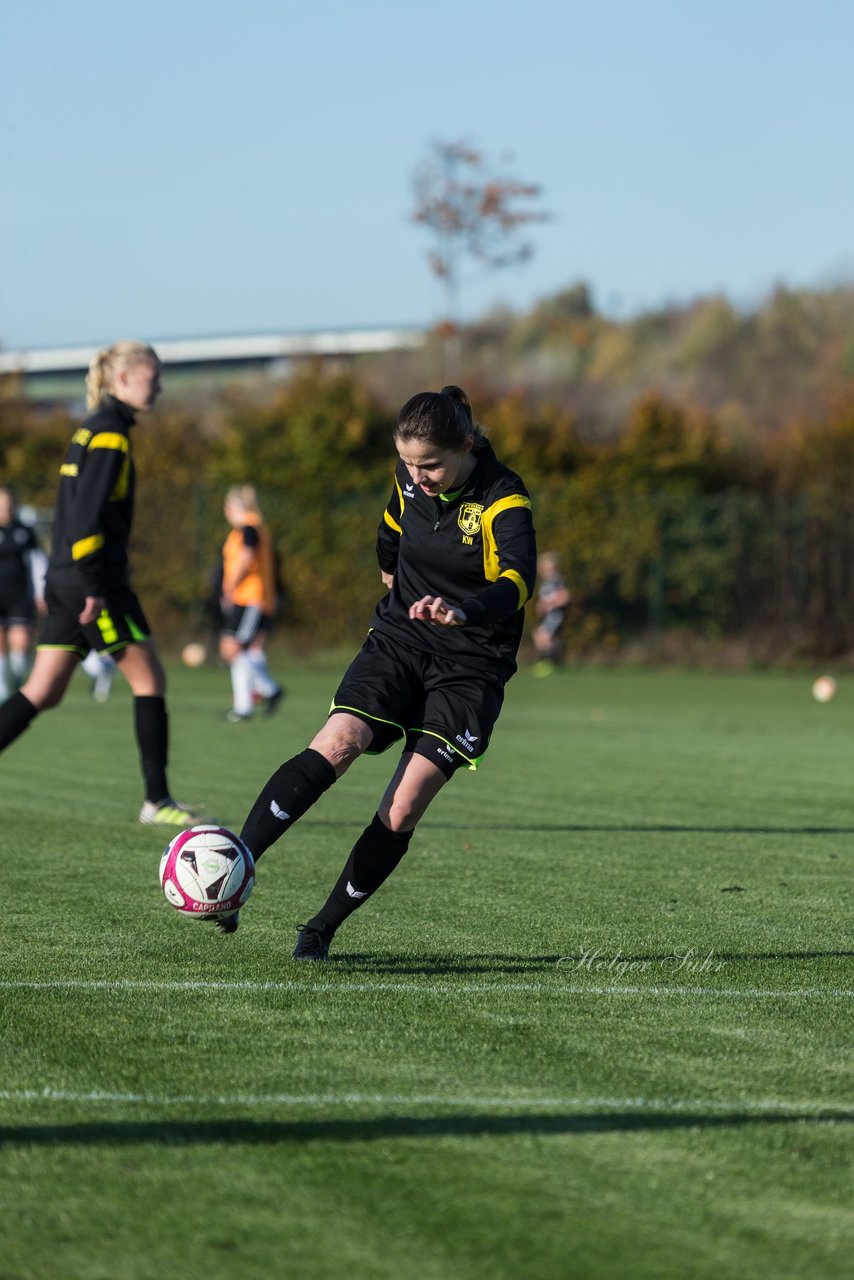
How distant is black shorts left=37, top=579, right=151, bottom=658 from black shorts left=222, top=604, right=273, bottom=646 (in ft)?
27.5

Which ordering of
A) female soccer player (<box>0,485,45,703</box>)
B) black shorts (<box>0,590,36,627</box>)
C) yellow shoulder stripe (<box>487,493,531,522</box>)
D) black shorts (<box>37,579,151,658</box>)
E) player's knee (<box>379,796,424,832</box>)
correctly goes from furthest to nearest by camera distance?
black shorts (<box>0,590,36,627</box>) → female soccer player (<box>0,485,45,703</box>) → black shorts (<box>37,579,151,658</box>) → yellow shoulder stripe (<box>487,493,531,522</box>) → player's knee (<box>379,796,424,832</box>)

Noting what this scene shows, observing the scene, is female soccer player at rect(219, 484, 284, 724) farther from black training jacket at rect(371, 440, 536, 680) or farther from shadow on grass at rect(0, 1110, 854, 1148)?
shadow on grass at rect(0, 1110, 854, 1148)

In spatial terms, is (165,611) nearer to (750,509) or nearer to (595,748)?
(750,509)

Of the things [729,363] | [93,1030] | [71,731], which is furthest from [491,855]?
[729,363]

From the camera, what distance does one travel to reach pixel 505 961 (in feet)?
18.6

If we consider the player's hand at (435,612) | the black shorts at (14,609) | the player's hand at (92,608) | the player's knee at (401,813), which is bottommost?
the black shorts at (14,609)

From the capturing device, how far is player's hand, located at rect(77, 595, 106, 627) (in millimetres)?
8414

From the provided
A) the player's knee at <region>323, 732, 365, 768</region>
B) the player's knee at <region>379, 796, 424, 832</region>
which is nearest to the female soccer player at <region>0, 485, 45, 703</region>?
the player's knee at <region>323, 732, 365, 768</region>

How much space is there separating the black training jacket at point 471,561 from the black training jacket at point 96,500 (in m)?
2.86

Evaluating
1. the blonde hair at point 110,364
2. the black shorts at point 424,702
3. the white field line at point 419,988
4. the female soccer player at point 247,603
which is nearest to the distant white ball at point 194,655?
the female soccer player at point 247,603

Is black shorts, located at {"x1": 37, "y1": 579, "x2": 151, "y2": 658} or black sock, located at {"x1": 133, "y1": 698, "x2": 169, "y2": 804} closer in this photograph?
black shorts, located at {"x1": 37, "y1": 579, "x2": 151, "y2": 658}

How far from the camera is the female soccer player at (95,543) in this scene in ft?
27.7

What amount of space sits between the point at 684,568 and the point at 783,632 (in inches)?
79.7

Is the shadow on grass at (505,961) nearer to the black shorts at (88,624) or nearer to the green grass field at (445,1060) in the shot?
the green grass field at (445,1060)
